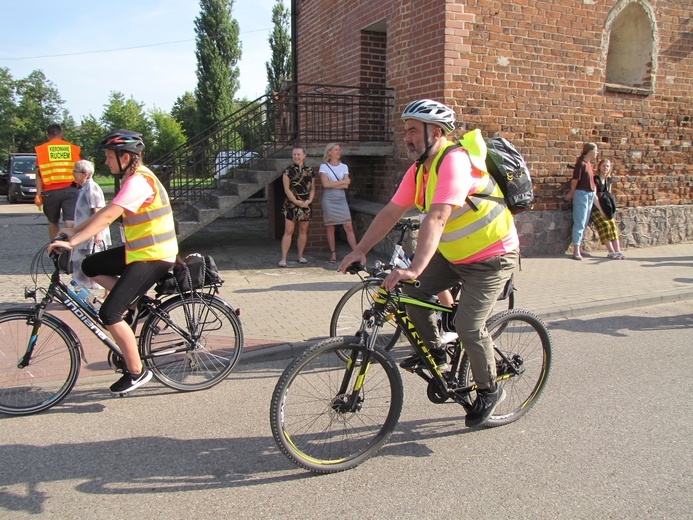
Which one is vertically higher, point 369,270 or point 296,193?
point 296,193

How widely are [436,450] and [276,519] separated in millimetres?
1151

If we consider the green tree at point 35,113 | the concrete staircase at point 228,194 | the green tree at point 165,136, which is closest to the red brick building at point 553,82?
the concrete staircase at point 228,194

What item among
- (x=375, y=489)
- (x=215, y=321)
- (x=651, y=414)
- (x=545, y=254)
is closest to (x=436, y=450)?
(x=375, y=489)

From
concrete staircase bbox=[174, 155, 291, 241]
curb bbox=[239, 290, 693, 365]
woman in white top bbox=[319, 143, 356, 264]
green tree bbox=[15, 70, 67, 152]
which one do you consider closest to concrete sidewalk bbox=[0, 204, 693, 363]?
curb bbox=[239, 290, 693, 365]

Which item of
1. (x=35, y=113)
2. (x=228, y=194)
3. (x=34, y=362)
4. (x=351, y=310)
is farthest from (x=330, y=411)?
(x=35, y=113)

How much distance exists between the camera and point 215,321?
14.7 feet

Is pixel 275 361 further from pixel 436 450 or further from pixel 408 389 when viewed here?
pixel 436 450

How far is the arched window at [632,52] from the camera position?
10164mm

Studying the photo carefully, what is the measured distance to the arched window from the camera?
400 inches

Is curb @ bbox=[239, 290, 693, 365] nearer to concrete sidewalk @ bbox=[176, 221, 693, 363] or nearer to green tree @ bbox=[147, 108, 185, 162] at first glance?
concrete sidewalk @ bbox=[176, 221, 693, 363]

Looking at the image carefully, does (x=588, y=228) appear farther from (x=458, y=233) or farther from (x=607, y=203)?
(x=458, y=233)

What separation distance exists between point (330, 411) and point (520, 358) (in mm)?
1396

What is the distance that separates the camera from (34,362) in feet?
13.2

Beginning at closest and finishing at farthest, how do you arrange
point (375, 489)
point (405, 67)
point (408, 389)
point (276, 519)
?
1. point (276, 519)
2. point (375, 489)
3. point (408, 389)
4. point (405, 67)
